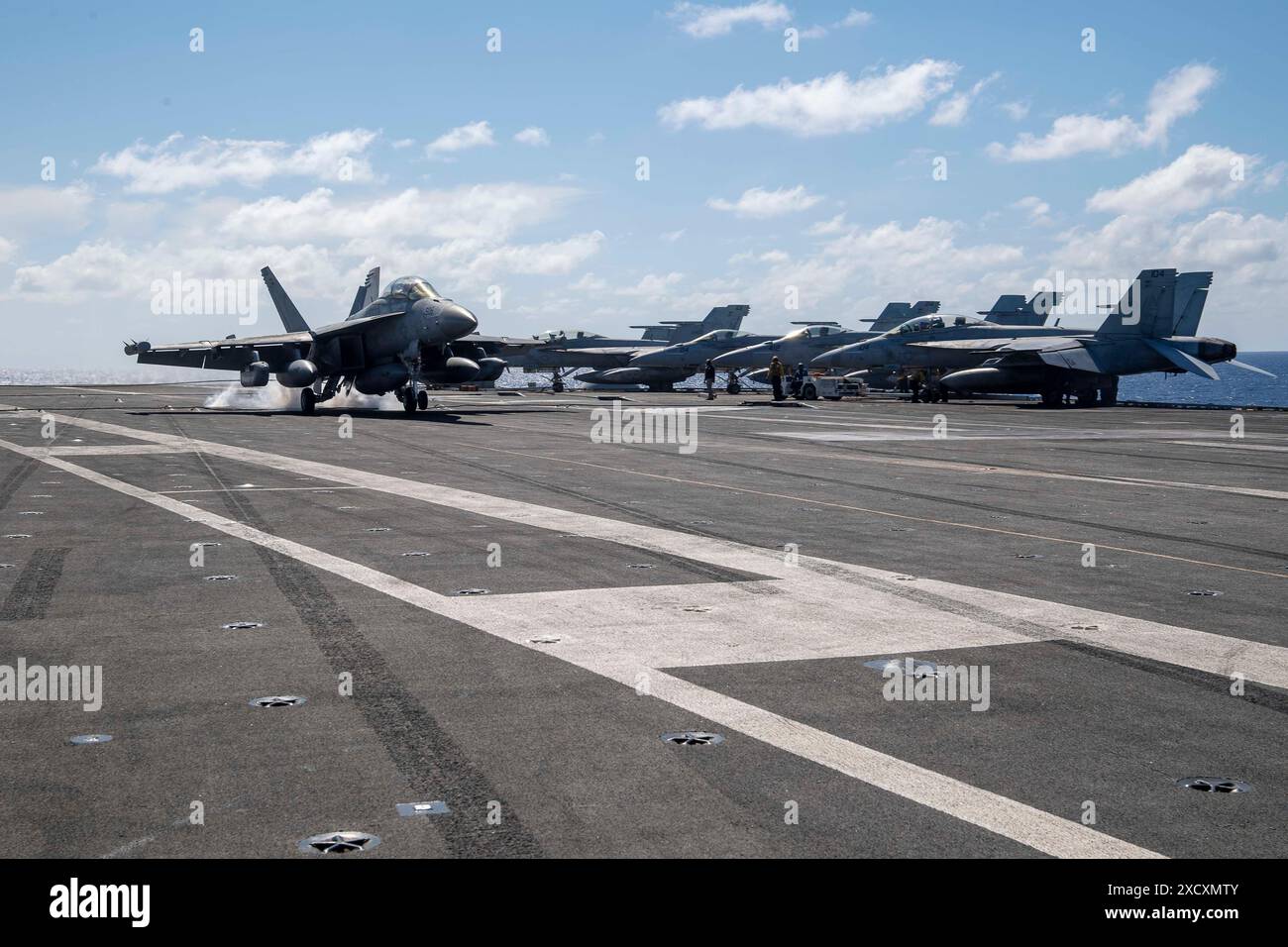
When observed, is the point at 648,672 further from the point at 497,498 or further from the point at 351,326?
the point at 351,326

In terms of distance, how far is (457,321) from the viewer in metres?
39.2

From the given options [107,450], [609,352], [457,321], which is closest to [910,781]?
[107,450]

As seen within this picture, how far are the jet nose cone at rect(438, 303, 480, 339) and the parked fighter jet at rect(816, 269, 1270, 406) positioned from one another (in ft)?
84.7

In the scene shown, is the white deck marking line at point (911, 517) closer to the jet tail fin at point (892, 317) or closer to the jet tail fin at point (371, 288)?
the jet tail fin at point (371, 288)

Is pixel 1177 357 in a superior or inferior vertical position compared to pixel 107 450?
superior

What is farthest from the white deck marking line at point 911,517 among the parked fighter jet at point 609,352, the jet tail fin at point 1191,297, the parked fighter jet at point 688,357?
the parked fighter jet at point 609,352

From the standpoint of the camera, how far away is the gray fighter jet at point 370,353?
132 feet

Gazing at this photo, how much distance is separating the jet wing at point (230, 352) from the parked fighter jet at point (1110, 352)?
2974 cm

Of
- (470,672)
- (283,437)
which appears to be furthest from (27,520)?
(283,437)

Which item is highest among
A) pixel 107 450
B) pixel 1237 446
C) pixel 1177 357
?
pixel 1177 357

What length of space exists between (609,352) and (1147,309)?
39932 millimetres

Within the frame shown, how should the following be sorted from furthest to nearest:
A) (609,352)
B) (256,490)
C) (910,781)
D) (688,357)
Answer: (609,352), (688,357), (256,490), (910,781)
